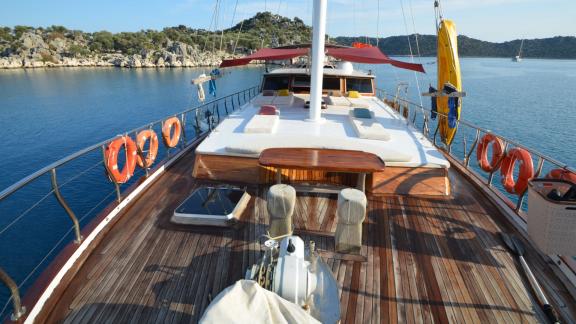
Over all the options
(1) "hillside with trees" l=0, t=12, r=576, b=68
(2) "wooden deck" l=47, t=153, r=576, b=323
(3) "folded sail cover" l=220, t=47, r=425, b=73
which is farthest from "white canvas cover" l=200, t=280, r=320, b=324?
(1) "hillside with trees" l=0, t=12, r=576, b=68

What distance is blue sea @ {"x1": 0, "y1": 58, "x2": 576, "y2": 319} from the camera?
7746mm

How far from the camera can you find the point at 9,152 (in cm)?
1512

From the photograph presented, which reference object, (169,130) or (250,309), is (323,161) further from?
(169,130)

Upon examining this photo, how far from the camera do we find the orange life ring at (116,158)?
4096 mm

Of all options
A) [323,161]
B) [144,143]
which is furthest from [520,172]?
Answer: [144,143]

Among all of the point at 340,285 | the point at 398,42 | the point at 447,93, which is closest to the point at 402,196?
the point at 340,285

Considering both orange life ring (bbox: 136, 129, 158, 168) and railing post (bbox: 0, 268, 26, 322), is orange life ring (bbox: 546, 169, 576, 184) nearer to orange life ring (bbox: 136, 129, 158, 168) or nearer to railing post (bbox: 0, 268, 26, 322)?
railing post (bbox: 0, 268, 26, 322)

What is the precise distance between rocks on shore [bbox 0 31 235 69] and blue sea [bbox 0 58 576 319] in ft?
115

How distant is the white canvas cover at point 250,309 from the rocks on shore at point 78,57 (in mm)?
71944

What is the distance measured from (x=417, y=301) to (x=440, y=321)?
0.84 ft

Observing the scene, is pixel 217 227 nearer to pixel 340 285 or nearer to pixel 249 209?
pixel 249 209

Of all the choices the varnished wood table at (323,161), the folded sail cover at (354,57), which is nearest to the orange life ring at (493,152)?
the varnished wood table at (323,161)

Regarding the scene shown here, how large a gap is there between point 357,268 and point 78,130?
72.8 feet

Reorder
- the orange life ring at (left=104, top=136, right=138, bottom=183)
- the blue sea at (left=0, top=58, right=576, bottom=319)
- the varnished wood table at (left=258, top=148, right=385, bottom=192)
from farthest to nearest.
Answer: the blue sea at (left=0, top=58, right=576, bottom=319), the varnished wood table at (left=258, top=148, right=385, bottom=192), the orange life ring at (left=104, top=136, right=138, bottom=183)
